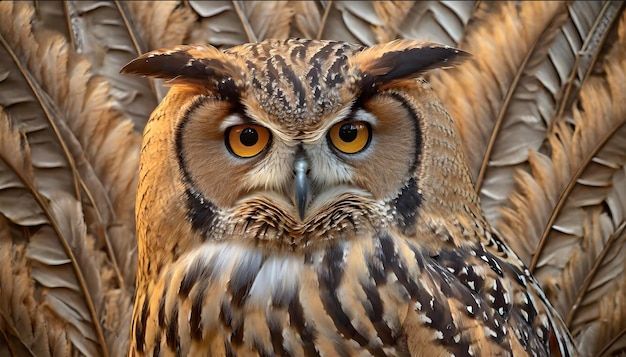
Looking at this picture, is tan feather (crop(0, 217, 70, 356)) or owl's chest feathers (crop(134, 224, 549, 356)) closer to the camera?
owl's chest feathers (crop(134, 224, 549, 356))

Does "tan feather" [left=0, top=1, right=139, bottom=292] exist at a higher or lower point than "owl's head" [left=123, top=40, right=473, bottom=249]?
lower

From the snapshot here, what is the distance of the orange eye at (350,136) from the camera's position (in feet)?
4.91

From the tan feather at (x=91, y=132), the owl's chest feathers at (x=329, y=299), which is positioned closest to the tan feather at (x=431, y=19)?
the tan feather at (x=91, y=132)

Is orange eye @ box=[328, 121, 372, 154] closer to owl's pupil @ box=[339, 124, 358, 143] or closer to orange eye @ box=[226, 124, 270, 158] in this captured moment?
owl's pupil @ box=[339, 124, 358, 143]

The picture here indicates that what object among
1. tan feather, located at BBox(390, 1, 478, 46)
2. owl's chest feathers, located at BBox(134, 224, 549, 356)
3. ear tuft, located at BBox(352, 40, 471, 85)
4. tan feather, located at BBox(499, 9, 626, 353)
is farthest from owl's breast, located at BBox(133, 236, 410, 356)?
tan feather, located at BBox(390, 1, 478, 46)

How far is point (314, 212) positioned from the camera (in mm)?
1559

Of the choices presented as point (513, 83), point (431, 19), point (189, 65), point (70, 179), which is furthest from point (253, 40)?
point (189, 65)

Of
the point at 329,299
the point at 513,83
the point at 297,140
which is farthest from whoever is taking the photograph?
the point at 513,83

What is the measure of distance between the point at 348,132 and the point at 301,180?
12 centimetres

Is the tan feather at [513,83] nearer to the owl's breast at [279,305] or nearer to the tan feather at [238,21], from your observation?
the tan feather at [238,21]

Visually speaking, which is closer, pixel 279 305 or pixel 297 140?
pixel 297 140

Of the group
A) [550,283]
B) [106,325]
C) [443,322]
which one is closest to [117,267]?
[106,325]

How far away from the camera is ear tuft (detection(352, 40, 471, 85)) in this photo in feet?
4.91

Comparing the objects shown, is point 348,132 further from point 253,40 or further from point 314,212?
point 253,40
